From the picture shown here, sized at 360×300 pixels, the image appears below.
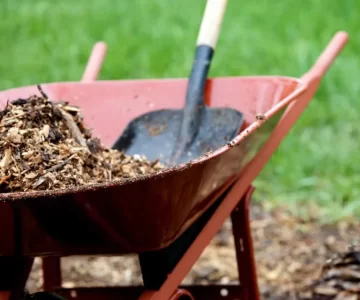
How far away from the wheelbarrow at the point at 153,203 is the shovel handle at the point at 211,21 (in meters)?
0.10

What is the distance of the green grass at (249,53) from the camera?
276 centimetres

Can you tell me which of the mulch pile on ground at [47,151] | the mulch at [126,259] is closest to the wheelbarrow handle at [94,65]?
the mulch at [126,259]

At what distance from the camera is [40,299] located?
3.69 feet

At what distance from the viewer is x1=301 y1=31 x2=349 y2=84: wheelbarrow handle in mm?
1652

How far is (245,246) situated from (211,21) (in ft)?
1.73

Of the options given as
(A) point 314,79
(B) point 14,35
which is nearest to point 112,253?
(A) point 314,79

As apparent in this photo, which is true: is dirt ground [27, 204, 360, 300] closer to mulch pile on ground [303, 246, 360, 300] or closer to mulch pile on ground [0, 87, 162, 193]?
mulch pile on ground [303, 246, 360, 300]

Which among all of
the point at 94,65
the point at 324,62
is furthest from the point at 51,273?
the point at 324,62

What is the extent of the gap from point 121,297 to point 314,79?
25.2 inches

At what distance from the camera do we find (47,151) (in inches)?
44.8

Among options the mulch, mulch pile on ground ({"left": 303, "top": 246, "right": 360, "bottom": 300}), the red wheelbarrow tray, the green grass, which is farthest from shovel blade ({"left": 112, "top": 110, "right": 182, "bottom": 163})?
the green grass

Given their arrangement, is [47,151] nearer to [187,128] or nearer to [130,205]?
[130,205]

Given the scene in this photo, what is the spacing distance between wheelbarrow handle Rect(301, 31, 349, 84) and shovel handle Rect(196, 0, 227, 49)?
0.23m

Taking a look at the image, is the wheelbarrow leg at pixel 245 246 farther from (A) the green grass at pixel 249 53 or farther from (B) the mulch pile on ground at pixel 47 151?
(A) the green grass at pixel 249 53
